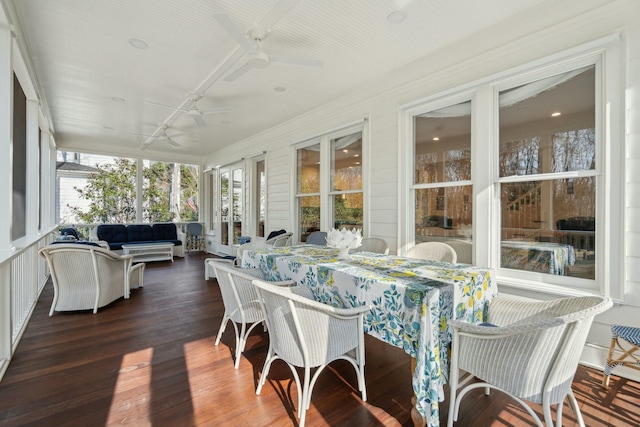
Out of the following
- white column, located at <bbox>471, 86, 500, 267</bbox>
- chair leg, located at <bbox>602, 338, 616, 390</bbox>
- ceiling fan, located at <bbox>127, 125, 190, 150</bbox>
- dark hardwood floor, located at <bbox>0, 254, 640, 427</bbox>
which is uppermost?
ceiling fan, located at <bbox>127, 125, 190, 150</bbox>

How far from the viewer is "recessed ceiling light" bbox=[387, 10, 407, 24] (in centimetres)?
257

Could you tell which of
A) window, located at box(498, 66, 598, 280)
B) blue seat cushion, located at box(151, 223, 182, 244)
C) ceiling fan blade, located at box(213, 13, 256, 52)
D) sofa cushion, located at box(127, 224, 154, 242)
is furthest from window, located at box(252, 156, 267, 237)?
window, located at box(498, 66, 598, 280)

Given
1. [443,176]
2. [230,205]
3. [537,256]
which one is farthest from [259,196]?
[537,256]

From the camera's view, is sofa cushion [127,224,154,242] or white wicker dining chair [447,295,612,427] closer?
white wicker dining chair [447,295,612,427]

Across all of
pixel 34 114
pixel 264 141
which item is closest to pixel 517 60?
pixel 264 141

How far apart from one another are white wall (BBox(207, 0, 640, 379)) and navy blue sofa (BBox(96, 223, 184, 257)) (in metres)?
4.88

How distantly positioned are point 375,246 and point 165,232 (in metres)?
6.56

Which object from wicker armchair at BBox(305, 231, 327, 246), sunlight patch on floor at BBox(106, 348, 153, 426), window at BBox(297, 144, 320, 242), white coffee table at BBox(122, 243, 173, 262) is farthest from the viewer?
white coffee table at BBox(122, 243, 173, 262)

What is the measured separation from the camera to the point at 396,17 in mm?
2625

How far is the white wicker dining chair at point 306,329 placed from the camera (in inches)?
64.2

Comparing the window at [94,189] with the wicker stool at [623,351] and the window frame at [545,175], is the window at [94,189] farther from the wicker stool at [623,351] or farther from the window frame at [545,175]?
the wicker stool at [623,351]

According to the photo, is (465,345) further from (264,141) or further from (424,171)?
(264,141)

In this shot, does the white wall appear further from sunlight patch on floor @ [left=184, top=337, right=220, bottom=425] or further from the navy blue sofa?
the navy blue sofa

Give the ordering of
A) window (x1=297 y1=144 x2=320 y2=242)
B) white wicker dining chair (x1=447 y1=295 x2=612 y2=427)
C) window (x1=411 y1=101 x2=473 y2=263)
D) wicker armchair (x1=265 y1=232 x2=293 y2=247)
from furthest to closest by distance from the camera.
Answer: window (x1=297 y1=144 x2=320 y2=242) < wicker armchair (x1=265 y1=232 x2=293 y2=247) < window (x1=411 y1=101 x2=473 y2=263) < white wicker dining chair (x1=447 y1=295 x2=612 y2=427)
